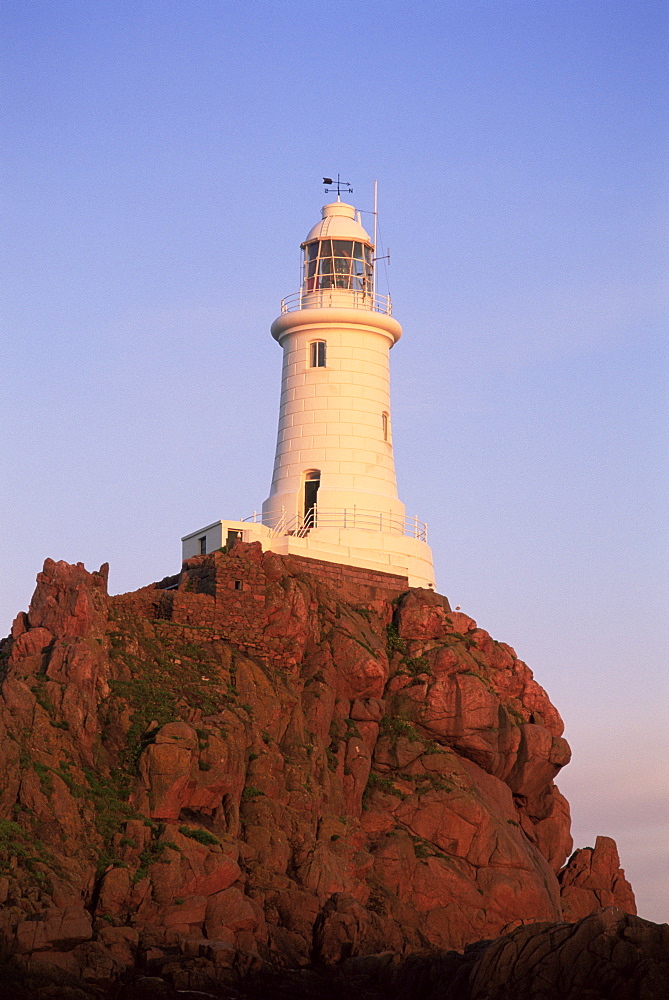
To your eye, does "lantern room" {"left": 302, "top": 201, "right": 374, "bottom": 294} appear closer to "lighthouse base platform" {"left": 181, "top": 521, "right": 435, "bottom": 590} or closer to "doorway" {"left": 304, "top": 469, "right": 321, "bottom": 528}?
"doorway" {"left": 304, "top": 469, "right": 321, "bottom": 528}

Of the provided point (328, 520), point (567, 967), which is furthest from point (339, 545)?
point (567, 967)

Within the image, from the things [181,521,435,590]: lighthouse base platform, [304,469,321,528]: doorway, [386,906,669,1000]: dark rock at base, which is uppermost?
[304,469,321,528]: doorway

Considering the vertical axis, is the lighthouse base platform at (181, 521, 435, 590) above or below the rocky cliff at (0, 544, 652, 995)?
above

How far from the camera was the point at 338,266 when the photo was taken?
6562 centimetres

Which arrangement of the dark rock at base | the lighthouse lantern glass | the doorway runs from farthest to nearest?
the lighthouse lantern glass → the doorway → the dark rock at base

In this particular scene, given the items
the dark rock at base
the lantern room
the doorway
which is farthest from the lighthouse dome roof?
the dark rock at base

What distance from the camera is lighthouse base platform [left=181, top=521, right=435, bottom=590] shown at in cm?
6000

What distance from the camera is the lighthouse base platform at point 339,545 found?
2362 inches

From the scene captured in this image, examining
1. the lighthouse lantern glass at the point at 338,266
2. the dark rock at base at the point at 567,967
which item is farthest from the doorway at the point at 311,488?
the dark rock at base at the point at 567,967

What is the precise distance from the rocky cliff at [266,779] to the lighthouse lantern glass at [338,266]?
1081 cm

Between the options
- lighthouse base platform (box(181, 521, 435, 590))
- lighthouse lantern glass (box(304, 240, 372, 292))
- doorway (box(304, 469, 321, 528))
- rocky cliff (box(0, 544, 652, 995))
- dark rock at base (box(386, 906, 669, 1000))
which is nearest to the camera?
dark rock at base (box(386, 906, 669, 1000))

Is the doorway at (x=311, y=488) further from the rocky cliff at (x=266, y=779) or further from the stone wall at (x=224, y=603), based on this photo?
the stone wall at (x=224, y=603)

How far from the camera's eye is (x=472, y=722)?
2261 inches

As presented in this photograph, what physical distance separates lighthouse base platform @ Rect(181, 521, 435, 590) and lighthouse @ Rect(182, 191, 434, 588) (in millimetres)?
45
